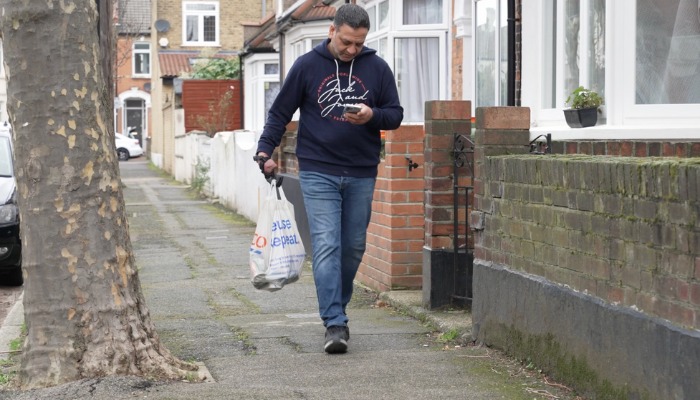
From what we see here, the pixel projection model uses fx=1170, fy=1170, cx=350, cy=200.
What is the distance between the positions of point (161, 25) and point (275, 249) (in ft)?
129

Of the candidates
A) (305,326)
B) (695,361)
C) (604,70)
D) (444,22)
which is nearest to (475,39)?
(444,22)

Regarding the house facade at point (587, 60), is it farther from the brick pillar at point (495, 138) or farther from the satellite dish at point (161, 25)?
the satellite dish at point (161, 25)

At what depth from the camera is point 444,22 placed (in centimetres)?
1362

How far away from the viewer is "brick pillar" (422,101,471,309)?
7.57 m

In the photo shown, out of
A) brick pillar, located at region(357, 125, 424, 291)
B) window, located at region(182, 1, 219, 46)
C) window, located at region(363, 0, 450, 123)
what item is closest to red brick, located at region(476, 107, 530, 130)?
brick pillar, located at region(357, 125, 424, 291)

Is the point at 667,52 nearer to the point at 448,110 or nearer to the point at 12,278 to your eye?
the point at 448,110

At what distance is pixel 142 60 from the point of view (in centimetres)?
6200

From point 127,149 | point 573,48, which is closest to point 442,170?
point 573,48

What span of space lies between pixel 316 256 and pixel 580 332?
1.77m

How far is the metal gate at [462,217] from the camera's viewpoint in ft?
24.9

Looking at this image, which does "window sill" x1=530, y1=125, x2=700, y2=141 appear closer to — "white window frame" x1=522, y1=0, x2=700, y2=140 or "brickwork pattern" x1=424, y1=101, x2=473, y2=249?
"white window frame" x1=522, y1=0, x2=700, y2=140

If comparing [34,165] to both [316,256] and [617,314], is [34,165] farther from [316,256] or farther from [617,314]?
[617,314]

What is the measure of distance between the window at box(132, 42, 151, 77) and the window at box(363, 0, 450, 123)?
4896 centimetres

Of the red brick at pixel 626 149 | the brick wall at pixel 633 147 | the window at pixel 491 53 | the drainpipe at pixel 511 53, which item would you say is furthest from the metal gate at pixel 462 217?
the window at pixel 491 53
